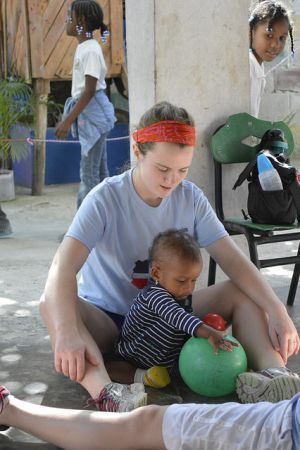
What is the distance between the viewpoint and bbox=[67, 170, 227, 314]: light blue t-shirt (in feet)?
10.7

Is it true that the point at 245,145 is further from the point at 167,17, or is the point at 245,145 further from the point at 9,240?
the point at 9,240

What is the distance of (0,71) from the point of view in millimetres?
9656

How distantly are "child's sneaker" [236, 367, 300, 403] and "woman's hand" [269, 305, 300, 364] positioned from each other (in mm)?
124

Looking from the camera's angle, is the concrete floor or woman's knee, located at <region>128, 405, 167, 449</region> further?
the concrete floor

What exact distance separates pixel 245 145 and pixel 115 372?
170 cm

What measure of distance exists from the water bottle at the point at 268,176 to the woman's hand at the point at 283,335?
3.20 ft

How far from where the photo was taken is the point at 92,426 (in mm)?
2426

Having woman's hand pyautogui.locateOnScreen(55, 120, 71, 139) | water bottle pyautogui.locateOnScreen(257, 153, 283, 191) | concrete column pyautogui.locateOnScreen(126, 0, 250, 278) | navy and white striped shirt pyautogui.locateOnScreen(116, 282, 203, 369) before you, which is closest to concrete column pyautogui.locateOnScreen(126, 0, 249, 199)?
concrete column pyautogui.locateOnScreen(126, 0, 250, 278)

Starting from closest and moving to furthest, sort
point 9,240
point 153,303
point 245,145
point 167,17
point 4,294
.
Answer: point 153,303 < point 167,17 < point 245,145 < point 4,294 < point 9,240

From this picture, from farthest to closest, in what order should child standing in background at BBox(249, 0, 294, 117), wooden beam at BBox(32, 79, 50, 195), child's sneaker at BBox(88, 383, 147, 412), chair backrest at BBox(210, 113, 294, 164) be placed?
wooden beam at BBox(32, 79, 50, 195) → child standing in background at BBox(249, 0, 294, 117) → chair backrest at BBox(210, 113, 294, 164) → child's sneaker at BBox(88, 383, 147, 412)

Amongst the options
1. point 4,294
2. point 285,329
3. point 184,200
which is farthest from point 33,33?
point 285,329

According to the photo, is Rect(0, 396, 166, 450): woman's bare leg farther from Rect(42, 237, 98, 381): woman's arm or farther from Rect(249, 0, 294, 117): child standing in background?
Rect(249, 0, 294, 117): child standing in background

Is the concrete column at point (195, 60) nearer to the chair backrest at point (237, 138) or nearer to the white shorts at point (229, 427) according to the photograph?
the chair backrest at point (237, 138)

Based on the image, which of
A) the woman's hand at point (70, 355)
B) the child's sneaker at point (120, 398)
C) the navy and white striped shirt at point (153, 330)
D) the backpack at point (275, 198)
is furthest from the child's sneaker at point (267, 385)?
the backpack at point (275, 198)
